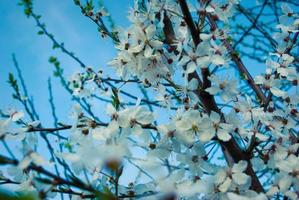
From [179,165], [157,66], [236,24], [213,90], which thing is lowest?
[179,165]

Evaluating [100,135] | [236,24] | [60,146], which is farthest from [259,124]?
[236,24]

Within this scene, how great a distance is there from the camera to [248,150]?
1.98m

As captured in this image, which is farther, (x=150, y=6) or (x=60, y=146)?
(x=60, y=146)

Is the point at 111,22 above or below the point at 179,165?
above

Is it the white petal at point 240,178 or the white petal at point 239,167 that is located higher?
the white petal at point 239,167

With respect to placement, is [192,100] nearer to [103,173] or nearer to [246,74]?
[103,173]

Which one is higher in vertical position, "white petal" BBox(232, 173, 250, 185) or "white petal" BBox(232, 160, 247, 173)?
"white petal" BBox(232, 160, 247, 173)

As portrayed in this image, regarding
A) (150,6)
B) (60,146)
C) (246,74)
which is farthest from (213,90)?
(60,146)

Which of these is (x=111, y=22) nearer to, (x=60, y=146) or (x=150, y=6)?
(x=60, y=146)

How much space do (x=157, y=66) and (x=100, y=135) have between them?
657 mm

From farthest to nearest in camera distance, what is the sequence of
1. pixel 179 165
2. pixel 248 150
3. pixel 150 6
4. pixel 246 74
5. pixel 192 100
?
pixel 246 74 → pixel 150 6 → pixel 192 100 → pixel 248 150 → pixel 179 165

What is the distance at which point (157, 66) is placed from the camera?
217cm

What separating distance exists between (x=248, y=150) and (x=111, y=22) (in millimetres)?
3043

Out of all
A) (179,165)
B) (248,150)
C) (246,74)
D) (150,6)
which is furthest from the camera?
(246,74)
